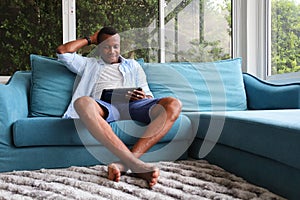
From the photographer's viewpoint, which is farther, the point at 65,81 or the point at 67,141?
the point at 65,81

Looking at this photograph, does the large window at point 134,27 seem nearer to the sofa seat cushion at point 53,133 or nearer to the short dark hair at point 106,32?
the short dark hair at point 106,32

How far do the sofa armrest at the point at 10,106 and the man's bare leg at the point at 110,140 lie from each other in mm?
405

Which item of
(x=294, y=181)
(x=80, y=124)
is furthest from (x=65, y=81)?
(x=294, y=181)

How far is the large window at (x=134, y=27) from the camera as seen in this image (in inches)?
127

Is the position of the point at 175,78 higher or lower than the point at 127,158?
higher

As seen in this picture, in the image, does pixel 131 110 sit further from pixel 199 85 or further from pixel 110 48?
pixel 199 85

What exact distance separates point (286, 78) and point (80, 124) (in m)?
1.78

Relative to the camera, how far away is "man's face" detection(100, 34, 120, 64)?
2553 millimetres

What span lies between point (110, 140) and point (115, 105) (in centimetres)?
42

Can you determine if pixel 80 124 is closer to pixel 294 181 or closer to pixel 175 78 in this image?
pixel 175 78

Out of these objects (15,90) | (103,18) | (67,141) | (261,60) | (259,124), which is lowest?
(67,141)

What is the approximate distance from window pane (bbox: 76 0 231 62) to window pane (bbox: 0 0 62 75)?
0.22 m

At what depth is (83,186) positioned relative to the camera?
1.72 meters

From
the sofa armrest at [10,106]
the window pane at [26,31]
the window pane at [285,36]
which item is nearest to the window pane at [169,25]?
the window pane at [26,31]
